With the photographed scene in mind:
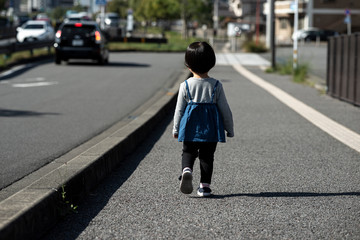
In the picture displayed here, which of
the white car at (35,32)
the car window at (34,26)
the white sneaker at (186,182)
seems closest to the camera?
the white sneaker at (186,182)

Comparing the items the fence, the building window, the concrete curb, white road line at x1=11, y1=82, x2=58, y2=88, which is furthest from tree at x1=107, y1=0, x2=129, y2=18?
the concrete curb

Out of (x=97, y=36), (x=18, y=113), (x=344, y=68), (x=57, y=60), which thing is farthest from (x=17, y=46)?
(x=344, y=68)

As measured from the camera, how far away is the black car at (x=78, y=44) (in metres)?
23.9

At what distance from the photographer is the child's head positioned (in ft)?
16.8

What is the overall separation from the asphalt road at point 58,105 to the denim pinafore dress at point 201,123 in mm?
1736

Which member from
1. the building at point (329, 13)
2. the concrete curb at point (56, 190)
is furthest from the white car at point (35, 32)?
the building at point (329, 13)

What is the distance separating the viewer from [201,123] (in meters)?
5.21

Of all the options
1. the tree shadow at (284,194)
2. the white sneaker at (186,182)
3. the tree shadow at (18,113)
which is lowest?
the tree shadow at (18,113)

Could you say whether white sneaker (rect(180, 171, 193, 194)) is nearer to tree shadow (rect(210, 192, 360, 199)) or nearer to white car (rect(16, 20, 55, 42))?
tree shadow (rect(210, 192, 360, 199))

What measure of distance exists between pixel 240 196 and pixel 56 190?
1.51m

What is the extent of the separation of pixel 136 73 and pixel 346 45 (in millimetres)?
8665

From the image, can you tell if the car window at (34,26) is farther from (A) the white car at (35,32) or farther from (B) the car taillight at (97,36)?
(B) the car taillight at (97,36)

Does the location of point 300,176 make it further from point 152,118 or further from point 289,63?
point 289,63

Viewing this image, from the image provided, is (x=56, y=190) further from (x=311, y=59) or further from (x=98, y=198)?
(x=311, y=59)
